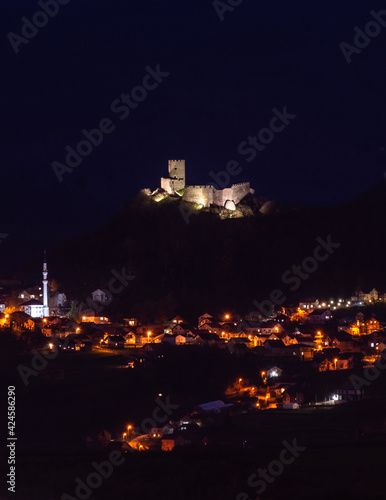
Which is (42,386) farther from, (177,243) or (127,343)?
(177,243)

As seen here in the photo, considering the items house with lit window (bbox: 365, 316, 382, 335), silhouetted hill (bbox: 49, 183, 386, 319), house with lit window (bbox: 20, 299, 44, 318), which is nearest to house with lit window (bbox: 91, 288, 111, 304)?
silhouetted hill (bbox: 49, 183, 386, 319)

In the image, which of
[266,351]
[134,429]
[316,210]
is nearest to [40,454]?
[134,429]

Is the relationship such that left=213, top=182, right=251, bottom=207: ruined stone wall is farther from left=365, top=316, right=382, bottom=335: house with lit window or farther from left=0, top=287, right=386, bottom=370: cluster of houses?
left=365, top=316, right=382, bottom=335: house with lit window

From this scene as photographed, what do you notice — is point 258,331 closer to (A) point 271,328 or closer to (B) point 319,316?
(A) point 271,328

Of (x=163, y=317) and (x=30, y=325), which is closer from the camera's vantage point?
(x=30, y=325)

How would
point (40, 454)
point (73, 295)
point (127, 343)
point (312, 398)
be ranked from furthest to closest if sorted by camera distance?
point (73, 295)
point (127, 343)
point (312, 398)
point (40, 454)

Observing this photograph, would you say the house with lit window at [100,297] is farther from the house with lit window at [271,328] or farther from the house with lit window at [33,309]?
the house with lit window at [271,328]

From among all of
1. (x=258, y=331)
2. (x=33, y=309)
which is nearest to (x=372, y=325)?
(x=258, y=331)
